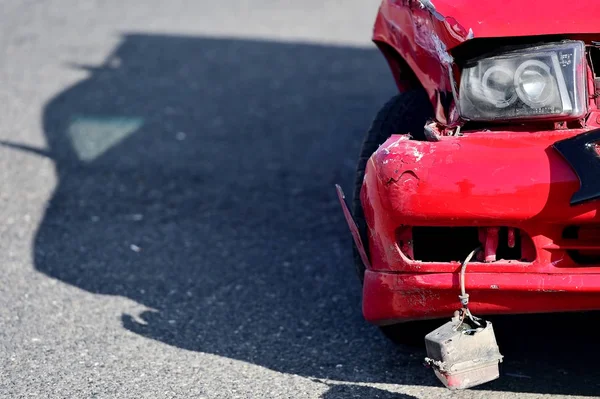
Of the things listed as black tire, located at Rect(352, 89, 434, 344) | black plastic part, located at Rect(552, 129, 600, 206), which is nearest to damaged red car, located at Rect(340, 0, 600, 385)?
black plastic part, located at Rect(552, 129, 600, 206)

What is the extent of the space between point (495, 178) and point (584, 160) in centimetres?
26

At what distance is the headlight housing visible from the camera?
9.97ft

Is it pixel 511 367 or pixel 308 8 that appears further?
pixel 308 8

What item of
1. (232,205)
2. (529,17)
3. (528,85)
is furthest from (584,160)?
(232,205)

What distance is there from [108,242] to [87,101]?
2.54 metres

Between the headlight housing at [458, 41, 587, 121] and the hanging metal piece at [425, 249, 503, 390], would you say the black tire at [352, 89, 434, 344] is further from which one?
the hanging metal piece at [425, 249, 503, 390]

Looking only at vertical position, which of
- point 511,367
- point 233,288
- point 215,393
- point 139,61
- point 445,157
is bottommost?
point 139,61

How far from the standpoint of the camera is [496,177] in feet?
9.36

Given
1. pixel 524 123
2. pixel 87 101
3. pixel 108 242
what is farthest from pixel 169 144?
pixel 524 123

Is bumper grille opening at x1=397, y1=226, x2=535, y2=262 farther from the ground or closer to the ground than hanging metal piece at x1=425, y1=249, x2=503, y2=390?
farther from the ground

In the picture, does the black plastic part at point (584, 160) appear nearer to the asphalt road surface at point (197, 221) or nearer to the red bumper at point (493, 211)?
the red bumper at point (493, 211)

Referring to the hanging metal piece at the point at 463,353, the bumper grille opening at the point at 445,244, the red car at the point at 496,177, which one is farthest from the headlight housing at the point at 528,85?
the hanging metal piece at the point at 463,353

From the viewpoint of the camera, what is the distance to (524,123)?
3.10 metres

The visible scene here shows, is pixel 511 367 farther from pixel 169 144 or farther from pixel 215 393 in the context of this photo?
pixel 169 144
